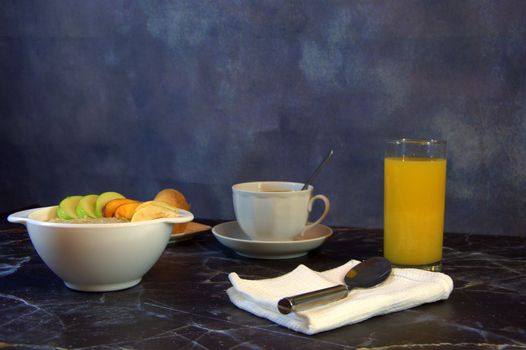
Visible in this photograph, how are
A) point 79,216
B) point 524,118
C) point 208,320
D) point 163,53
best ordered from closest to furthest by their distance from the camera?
1. point 208,320
2. point 79,216
3. point 524,118
4. point 163,53

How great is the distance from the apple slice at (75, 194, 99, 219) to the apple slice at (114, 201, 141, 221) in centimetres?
5

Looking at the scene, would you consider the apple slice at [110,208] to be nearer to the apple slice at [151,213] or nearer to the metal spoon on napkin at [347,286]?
the apple slice at [151,213]

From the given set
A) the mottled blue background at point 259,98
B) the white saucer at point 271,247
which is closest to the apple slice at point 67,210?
the white saucer at point 271,247

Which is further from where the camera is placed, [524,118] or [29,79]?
[29,79]

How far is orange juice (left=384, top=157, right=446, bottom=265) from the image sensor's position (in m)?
1.13

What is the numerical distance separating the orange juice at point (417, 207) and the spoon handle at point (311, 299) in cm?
27

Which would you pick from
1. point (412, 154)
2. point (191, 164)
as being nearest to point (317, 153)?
point (191, 164)

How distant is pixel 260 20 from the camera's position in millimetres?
1879

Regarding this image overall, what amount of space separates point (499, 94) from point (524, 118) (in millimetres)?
87

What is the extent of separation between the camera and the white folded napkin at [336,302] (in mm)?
840

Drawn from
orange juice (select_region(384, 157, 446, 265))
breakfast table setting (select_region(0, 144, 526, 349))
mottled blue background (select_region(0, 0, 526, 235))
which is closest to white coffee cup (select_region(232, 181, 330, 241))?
breakfast table setting (select_region(0, 144, 526, 349))

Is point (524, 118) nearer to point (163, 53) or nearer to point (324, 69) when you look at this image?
point (324, 69)

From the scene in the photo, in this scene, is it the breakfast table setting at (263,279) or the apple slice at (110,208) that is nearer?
the breakfast table setting at (263,279)

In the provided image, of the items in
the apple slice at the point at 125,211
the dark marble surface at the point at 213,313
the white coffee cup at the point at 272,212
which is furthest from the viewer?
the white coffee cup at the point at 272,212
